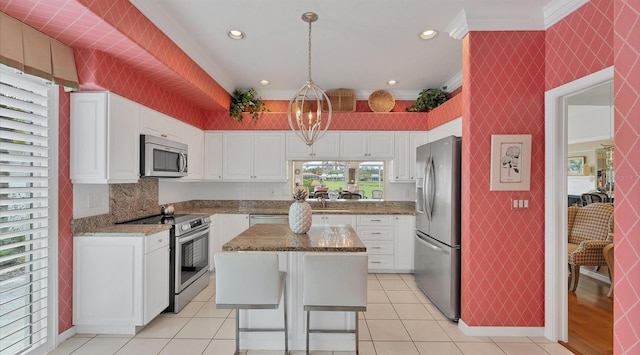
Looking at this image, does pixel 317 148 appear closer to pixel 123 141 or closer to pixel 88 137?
pixel 123 141

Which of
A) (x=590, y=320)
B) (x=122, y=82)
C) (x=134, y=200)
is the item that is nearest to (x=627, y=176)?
(x=590, y=320)

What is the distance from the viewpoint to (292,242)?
243 cm

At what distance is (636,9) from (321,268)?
202 cm

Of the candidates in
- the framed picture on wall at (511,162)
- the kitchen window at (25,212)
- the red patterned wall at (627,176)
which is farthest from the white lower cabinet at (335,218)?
the red patterned wall at (627,176)

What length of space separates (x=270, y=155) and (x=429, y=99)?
8.34 ft

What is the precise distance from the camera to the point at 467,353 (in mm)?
2543

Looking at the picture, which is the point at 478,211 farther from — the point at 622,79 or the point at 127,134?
the point at 127,134

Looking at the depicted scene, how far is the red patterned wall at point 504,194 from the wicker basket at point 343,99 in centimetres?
226

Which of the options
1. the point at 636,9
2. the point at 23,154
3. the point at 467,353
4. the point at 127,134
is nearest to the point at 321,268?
the point at 467,353

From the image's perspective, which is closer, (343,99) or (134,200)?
(134,200)

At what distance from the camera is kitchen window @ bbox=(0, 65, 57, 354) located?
2.21 metres

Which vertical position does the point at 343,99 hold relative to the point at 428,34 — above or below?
below

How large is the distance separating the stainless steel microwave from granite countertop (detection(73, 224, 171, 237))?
0.57 meters

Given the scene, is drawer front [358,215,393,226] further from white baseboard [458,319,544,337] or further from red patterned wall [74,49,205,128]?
red patterned wall [74,49,205,128]
